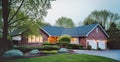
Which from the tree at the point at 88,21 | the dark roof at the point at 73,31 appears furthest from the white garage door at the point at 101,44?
the tree at the point at 88,21

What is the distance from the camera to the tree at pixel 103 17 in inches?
3270

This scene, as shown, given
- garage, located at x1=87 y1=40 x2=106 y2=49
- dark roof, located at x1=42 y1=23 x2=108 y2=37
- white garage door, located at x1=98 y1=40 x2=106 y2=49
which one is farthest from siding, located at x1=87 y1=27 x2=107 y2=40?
dark roof, located at x1=42 y1=23 x2=108 y2=37

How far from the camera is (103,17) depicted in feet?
281

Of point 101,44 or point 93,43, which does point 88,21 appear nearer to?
point 101,44

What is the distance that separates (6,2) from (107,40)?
32.7 m

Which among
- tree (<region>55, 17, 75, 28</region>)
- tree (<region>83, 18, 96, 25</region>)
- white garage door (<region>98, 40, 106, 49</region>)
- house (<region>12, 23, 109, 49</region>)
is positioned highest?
tree (<region>55, 17, 75, 28</region>)

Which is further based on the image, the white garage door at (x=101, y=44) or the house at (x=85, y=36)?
the white garage door at (x=101, y=44)

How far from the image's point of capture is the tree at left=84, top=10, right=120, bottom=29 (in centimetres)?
8306

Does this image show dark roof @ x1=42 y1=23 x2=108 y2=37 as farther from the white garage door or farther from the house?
the white garage door

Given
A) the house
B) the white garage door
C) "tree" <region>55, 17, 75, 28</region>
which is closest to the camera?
the house

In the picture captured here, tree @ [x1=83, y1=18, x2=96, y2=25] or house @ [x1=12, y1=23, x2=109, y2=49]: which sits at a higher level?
tree @ [x1=83, y1=18, x2=96, y2=25]

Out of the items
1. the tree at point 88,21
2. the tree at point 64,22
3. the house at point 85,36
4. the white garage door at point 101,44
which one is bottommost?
the white garage door at point 101,44

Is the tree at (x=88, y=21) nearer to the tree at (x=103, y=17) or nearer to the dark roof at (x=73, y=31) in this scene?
the tree at (x=103, y=17)

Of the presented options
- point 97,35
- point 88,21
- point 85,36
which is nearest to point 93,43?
point 97,35
